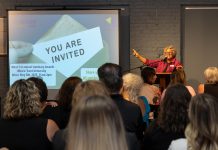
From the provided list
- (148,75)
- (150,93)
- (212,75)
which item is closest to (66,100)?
(150,93)

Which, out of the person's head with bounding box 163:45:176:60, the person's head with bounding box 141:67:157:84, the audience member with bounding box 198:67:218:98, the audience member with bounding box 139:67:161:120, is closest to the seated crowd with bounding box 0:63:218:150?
the audience member with bounding box 139:67:161:120

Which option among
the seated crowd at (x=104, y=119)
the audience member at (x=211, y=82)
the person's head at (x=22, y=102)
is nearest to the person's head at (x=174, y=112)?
the seated crowd at (x=104, y=119)

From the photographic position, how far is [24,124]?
247 centimetres

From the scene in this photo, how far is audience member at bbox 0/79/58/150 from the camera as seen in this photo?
2459 millimetres

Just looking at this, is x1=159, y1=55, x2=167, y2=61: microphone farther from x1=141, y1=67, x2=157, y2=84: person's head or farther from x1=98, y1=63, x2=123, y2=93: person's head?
x1=98, y1=63, x2=123, y2=93: person's head

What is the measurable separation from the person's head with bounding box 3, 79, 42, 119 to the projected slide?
4.21 m

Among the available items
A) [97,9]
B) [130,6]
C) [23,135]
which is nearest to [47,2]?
[97,9]

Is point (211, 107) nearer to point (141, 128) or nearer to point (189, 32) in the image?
point (141, 128)

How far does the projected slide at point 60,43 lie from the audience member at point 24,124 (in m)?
4.24

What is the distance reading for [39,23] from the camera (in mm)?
A: 6895

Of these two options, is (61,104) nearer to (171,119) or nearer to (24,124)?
(24,124)

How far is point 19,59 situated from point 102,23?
1566 millimetres

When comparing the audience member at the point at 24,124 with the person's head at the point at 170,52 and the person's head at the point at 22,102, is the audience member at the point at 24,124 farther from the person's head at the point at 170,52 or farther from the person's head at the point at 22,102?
the person's head at the point at 170,52

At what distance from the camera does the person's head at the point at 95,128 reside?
1.41 m
